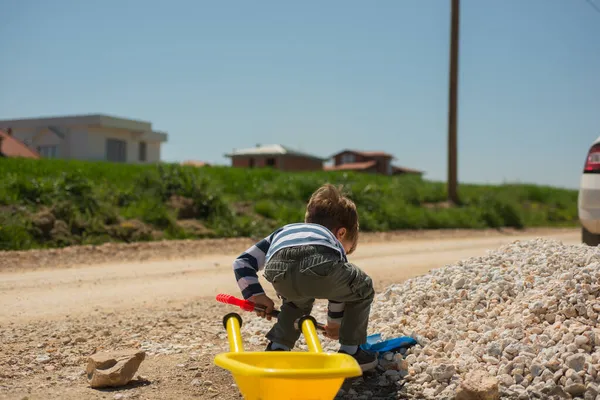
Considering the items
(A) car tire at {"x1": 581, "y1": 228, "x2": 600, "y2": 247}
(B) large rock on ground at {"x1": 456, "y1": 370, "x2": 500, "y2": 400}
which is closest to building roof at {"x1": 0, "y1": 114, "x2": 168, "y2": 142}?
(A) car tire at {"x1": 581, "y1": 228, "x2": 600, "y2": 247}

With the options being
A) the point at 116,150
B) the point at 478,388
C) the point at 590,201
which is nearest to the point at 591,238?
the point at 590,201

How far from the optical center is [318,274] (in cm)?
316

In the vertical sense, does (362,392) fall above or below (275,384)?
below

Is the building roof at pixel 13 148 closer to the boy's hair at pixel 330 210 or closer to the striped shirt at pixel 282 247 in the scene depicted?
the striped shirt at pixel 282 247

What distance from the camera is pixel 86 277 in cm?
773

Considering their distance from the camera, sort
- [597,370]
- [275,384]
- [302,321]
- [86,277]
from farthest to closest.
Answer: [86,277], [597,370], [302,321], [275,384]

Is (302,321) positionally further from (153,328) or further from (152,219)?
(152,219)

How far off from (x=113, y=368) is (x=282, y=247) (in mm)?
1306

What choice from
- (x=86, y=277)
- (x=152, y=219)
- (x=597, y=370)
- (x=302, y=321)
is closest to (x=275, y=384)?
(x=302, y=321)

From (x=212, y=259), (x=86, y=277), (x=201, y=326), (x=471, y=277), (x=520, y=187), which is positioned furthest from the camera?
(x=520, y=187)

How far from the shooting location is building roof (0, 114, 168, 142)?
3469 centimetres

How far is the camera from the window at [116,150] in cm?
3644

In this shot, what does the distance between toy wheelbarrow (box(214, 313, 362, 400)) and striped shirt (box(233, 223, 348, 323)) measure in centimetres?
Result: 69

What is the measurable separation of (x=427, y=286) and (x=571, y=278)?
1.13 m
